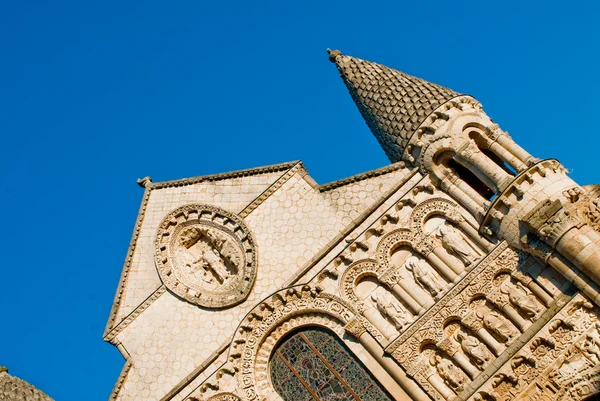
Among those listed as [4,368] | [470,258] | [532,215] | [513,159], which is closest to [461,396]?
[470,258]

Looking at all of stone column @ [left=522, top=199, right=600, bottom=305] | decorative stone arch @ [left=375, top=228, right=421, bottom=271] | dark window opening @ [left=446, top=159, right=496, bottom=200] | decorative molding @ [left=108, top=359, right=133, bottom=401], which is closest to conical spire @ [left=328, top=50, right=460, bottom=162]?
dark window opening @ [left=446, top=159, right=496, bottom=200]

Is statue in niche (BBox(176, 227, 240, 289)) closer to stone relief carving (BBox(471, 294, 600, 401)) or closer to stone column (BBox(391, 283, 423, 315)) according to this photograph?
stone column (BBox(391, 283, 423, 315))

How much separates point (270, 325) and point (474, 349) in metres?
4.31

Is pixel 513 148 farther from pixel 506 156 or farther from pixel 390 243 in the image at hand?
pixel 390 243

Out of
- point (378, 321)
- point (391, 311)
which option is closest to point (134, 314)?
point (378, 321)

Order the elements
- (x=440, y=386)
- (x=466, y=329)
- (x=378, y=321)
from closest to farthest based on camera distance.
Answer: (x=440, y=386)
(x=466, y=329)
(x=378, y=321)

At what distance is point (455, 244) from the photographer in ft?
45.7

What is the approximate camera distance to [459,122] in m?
14.7

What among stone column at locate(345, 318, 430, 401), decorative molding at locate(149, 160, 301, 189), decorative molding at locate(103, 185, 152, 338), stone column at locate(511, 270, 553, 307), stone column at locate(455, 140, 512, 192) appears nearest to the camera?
stone column at locate(511, 270, 553, 307)

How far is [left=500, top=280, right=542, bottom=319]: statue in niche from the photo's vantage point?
12680 millimetres

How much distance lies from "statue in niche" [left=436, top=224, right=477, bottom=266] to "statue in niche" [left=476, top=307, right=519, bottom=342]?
1.05 metres

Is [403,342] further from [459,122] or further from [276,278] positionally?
[459,122]

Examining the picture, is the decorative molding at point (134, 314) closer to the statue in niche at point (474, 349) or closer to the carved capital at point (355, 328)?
the carved capital at point (355, 328)

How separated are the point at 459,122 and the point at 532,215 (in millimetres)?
2963
